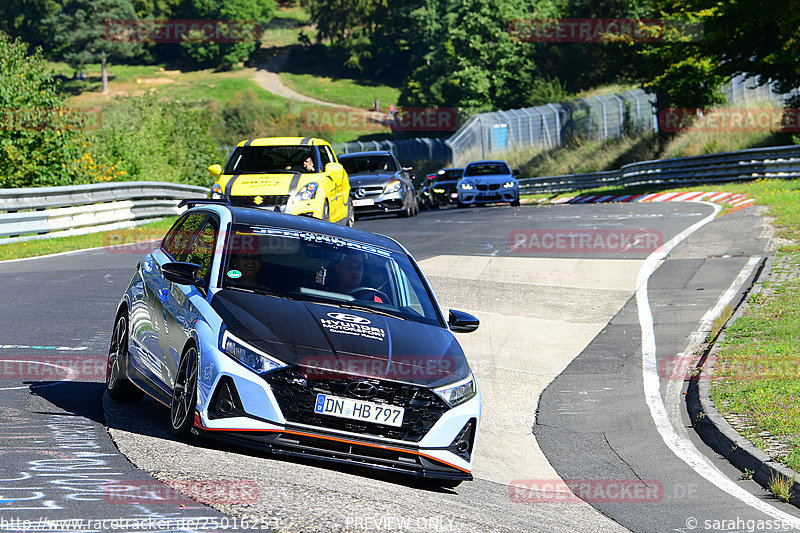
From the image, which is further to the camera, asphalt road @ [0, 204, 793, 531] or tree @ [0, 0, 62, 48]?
tree @ [0, 0, 62, 48]

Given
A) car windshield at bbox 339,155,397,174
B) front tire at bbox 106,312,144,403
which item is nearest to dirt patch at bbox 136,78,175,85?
car windshield at bbox 339,155,397,174

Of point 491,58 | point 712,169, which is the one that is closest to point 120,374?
point 712,169

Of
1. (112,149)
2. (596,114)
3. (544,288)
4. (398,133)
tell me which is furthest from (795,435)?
(398,133)

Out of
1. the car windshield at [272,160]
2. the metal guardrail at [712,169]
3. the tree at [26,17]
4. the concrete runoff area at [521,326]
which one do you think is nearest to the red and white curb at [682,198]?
the metal guardrail at [712,169]

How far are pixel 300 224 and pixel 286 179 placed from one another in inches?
410

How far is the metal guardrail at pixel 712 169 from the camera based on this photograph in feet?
105

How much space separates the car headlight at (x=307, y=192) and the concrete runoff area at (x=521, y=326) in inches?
86.8

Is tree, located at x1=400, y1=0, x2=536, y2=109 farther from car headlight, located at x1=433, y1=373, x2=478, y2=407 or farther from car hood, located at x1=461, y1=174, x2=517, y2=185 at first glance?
car headlight, located at x1=433, y1=373, x2=478, y2=407

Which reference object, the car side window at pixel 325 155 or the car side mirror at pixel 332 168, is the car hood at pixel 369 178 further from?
the car side mirror at pixel 332 168

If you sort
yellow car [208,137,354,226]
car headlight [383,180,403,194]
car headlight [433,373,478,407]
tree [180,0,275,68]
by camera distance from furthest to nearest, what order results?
tree [180,0,275,68], car headlight [383,180,403,194], yellow car [208,137,354,226], car headlight [433,373,478,407]

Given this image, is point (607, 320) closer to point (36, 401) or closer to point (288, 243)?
point (288, 243)

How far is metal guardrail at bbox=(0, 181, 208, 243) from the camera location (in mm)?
21391

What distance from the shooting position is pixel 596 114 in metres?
55.3

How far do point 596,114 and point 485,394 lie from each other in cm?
4572
